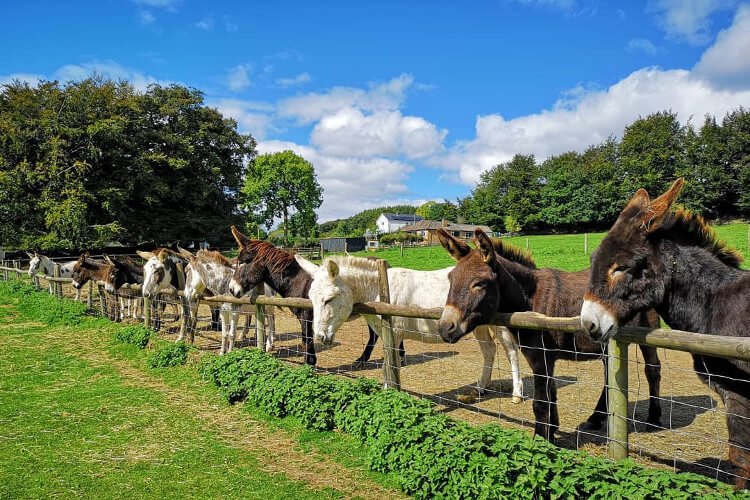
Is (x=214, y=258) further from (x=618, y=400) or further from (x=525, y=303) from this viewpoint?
(x=618, y=400)

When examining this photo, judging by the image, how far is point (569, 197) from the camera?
2579 inches

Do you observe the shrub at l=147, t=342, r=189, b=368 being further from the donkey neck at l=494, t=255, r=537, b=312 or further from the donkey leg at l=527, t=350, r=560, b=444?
the donkey leg at l=527, t=350, r=560, b=444

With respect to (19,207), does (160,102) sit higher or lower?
higher

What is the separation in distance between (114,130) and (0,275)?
1257 centimetres

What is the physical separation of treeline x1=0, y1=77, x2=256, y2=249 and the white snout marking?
33622 mm

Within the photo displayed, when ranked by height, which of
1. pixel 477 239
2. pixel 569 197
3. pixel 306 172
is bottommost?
pixel 477 239

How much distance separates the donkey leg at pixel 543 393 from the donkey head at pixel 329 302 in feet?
8.41

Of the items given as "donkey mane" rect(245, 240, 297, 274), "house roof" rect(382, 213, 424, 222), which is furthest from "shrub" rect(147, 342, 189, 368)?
"house roof" rect(382, 213, 424, 222)

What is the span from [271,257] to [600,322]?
609cm

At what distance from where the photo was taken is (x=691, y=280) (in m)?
3.16

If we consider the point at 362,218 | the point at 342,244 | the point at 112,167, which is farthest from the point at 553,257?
the point at 362,218

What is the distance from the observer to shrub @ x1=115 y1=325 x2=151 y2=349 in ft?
28.6

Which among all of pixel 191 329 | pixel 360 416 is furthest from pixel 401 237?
pixel 360 416

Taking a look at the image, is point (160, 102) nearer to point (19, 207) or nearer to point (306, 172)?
point (19, 207)
